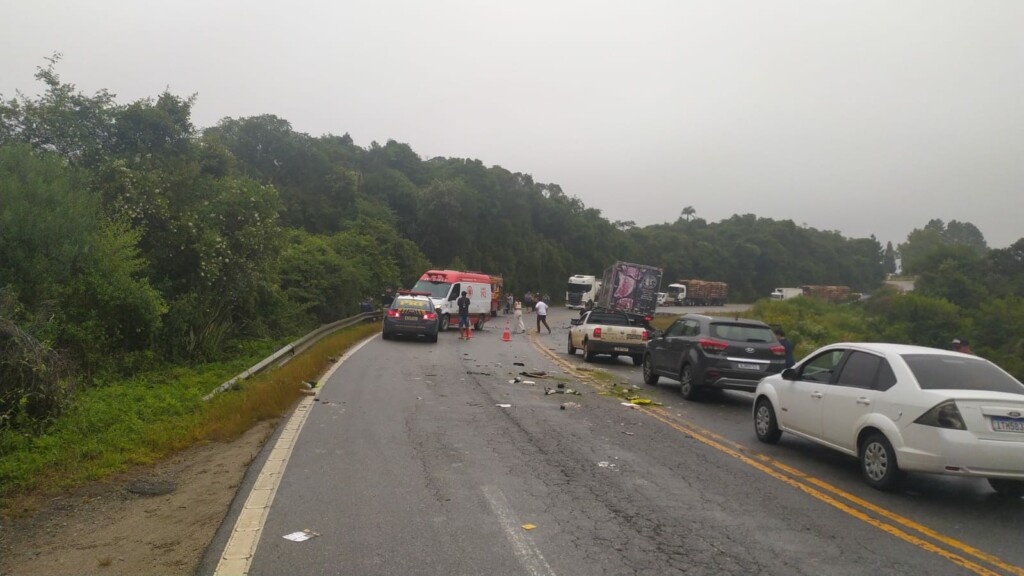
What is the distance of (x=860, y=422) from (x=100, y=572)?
7011 millimetres

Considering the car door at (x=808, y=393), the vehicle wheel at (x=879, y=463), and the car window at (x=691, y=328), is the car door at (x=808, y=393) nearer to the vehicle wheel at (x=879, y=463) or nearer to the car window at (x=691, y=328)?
the vehicle wheel at (x=879, y=463)

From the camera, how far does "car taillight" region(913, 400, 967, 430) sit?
6.84 m

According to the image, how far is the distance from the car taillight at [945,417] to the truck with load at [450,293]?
2459 cm

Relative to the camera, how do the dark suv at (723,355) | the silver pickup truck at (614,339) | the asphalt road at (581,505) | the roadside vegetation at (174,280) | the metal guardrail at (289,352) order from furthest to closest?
1. the silver pickup truck at (614,339)
2. the dark suv at (723,355)
3. the metal guardrail at (289,352)
4. the roadside vegetation at (174,280)
5. the asphalt road at (581,505)

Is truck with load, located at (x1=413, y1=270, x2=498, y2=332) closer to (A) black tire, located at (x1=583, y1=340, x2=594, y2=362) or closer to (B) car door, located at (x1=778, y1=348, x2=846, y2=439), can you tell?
(A) black tire, located at (x1=583, y1=340, x2=594, y2=362)

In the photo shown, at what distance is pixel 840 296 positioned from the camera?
84625 millimetres

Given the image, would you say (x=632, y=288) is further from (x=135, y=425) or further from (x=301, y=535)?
(x=301, y=535)

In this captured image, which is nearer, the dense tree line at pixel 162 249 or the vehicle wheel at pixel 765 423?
the vehicle wheel at pixel 765 423

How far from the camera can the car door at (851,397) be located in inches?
309

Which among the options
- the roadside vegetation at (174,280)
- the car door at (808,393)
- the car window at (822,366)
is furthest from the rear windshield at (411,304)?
the car window at (822,366)

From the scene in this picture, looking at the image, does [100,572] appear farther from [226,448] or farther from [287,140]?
[287,140]

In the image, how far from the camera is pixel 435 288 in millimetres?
33219

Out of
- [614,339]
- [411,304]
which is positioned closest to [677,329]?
[614,339]

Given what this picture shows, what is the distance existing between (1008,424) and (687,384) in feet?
24.3
